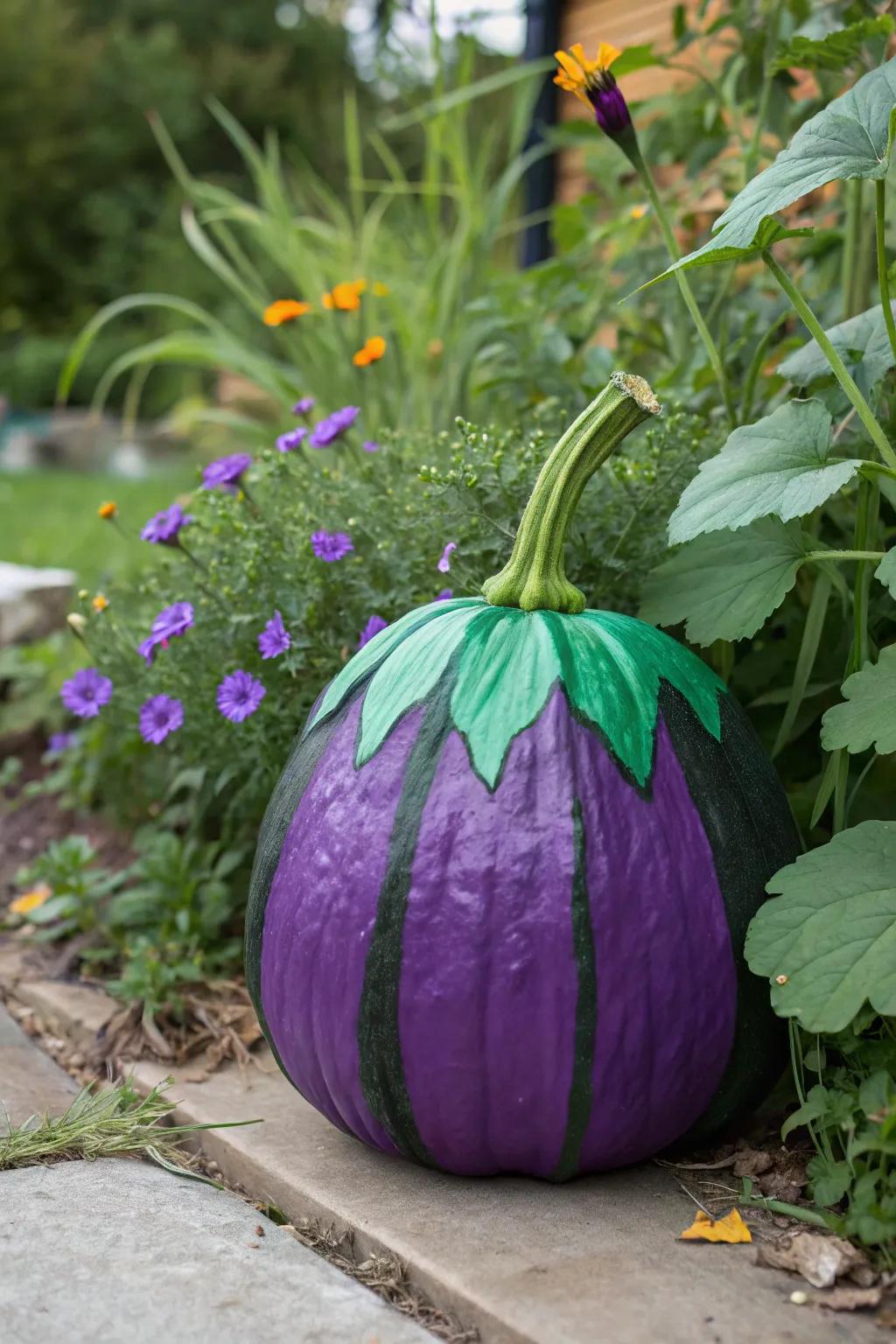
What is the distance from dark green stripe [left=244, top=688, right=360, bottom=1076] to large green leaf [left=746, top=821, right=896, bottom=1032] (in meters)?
0.56

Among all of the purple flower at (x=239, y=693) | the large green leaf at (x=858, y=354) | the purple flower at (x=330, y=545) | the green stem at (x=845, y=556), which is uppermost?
the large green leaf at (x=858, y=354)

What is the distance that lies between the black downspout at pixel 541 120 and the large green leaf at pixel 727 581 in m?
3.45

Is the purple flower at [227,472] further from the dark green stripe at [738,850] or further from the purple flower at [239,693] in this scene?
the dark green stripe at [738,850]

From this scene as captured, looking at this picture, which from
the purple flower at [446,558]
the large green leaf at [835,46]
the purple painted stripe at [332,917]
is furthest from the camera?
the purple flower at [446,558]

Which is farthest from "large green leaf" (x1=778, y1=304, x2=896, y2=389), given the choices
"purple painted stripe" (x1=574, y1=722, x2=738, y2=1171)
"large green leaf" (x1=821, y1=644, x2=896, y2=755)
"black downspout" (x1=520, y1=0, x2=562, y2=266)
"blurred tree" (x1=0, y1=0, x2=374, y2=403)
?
"blurred tree" (x1=0, y1=0, x2=374, y2=403)

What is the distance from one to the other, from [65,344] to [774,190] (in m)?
17.3

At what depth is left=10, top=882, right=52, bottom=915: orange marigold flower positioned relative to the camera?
2.50 meters

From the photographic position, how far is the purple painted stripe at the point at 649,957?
141 cm

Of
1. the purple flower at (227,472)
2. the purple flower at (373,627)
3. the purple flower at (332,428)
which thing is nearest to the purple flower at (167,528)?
the purple flower at (227,472)

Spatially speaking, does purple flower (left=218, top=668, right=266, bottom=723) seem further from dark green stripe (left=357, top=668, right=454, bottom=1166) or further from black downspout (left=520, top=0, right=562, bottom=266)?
black downspout (left=520, top=0, right=562, bottom=266)

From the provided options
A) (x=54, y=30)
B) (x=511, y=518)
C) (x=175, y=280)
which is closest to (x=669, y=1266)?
(x=511, y=518)

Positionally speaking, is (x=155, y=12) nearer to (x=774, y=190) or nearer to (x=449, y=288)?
(x=449, y=288)

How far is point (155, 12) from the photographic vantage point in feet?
78.6

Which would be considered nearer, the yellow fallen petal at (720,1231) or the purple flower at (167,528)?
the yellow fallen petal at (720,1231)
